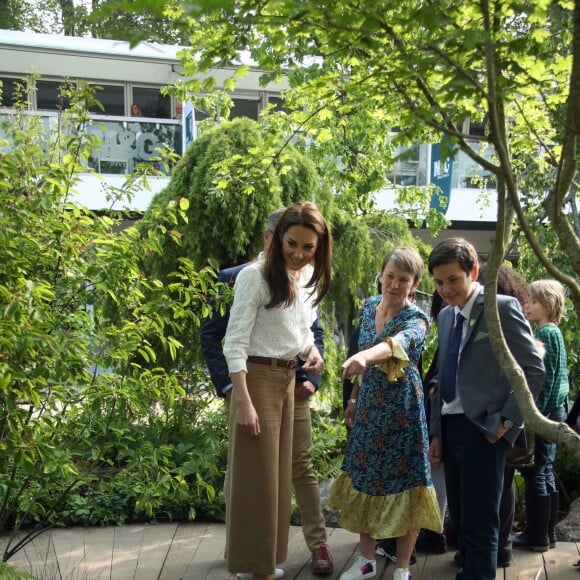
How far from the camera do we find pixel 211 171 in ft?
19.2

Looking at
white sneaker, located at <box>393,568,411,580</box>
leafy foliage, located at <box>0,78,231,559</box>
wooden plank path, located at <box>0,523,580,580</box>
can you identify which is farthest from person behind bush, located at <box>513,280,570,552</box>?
leafy foliage, located at <box>0,78,231,559</box>

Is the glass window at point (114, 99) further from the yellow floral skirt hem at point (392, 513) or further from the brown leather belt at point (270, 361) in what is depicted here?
the yellow floral skirt hem at point (392, 513)

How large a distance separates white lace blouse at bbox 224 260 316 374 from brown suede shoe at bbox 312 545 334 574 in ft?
3.91

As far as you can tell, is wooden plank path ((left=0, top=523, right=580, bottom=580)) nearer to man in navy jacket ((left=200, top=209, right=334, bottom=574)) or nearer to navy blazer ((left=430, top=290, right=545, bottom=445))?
man in navy jacket ((left=200, top=209, right=334, bottom=574))

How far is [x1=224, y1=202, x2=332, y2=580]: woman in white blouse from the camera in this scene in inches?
145

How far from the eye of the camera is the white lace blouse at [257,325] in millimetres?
3615

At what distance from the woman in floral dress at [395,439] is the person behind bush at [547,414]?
956 millimetres

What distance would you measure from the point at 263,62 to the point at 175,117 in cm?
1434

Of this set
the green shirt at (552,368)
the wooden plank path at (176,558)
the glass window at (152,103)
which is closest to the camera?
the wooden plank path at (176,558)

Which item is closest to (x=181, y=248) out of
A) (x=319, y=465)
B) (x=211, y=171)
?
(x=211, y=171)

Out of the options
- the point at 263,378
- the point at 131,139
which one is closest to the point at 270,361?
the point at 263,378

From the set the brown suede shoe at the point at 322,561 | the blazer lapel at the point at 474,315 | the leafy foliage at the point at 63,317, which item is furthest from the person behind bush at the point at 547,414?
the leafy foliage at the point at 63,317

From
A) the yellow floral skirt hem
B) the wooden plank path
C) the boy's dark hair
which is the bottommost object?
the wooden plank path

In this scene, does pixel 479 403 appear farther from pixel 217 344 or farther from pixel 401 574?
pixel 217 344
